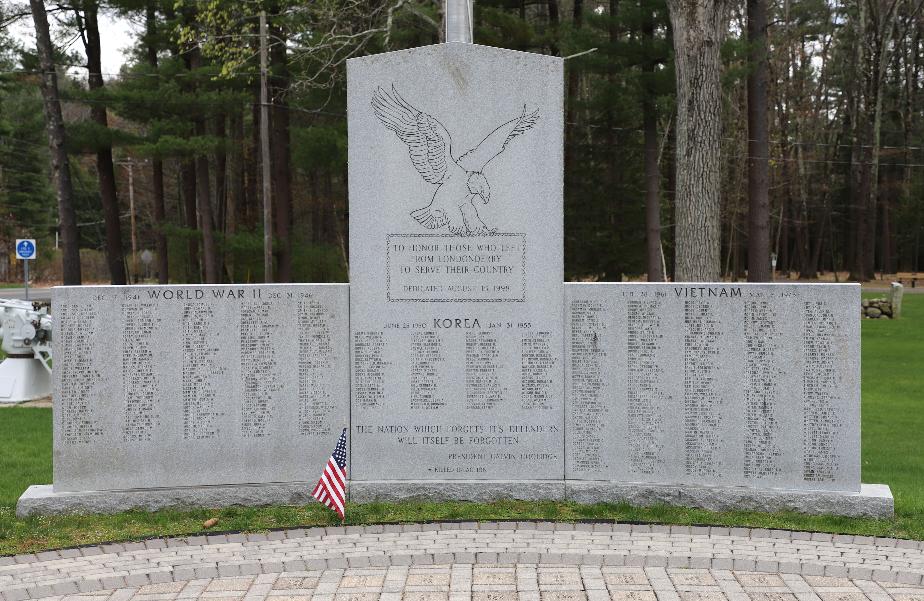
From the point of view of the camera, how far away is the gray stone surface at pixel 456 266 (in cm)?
744

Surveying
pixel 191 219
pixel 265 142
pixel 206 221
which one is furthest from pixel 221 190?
pixel 265 142

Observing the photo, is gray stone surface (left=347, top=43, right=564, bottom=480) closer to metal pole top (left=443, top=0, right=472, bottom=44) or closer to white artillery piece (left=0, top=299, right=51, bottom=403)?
metal pole top (left=443, top=0, right=472, bottom=44)

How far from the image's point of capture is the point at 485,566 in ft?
19.4

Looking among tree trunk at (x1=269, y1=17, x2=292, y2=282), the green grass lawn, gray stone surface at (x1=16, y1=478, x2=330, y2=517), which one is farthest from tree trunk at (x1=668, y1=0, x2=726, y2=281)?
tree trunk at (x1=269, y1=17, x2=292, y2=282)

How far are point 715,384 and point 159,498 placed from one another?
4.27m

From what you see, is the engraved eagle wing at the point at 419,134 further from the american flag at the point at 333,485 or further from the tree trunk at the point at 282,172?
the tree trunk at the point at 282,172

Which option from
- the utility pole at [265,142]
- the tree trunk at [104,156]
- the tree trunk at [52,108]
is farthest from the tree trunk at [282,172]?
the tree trunk at [52,108]

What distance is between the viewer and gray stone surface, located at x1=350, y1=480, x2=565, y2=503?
7.36 metres

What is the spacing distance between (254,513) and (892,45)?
169ft

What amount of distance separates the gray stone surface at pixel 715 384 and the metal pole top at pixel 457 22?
7.27 feet

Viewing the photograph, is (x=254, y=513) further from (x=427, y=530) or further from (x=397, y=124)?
(x=397, y=124)

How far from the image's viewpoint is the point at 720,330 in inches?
287

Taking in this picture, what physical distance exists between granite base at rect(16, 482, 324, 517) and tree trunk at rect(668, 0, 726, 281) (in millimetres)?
7837

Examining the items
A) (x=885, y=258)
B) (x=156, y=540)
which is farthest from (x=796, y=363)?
(x=885, y=258)
